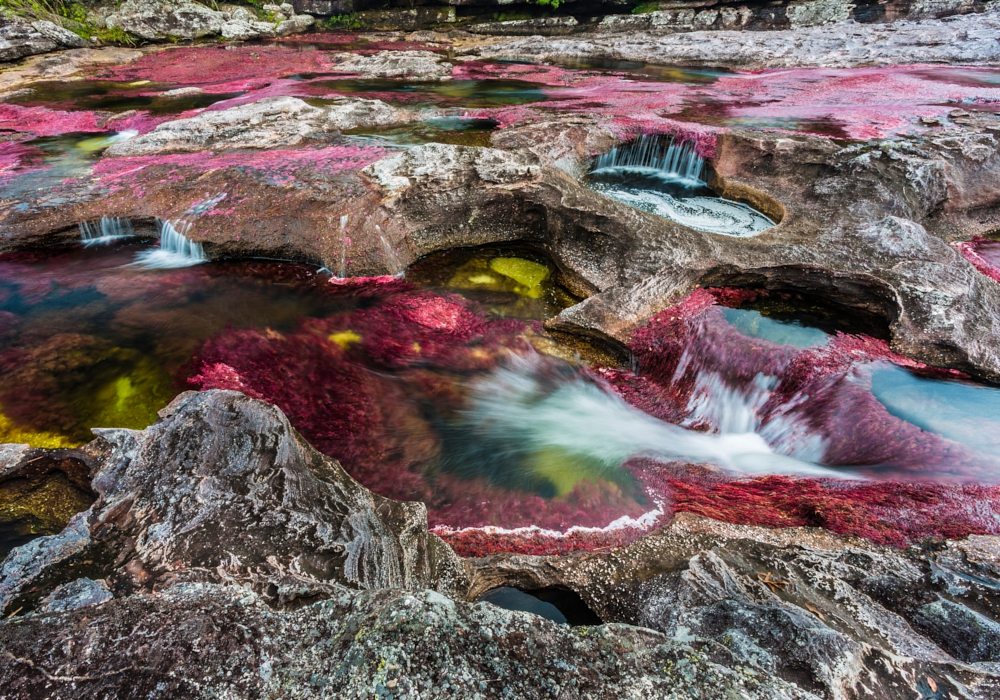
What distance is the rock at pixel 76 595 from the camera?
230 centimetres

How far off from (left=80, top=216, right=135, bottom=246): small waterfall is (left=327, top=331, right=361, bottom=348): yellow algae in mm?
4240

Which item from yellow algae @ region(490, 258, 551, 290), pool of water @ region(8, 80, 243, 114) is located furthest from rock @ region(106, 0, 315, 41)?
yellow algae @ region(490, 258, 551, 290)

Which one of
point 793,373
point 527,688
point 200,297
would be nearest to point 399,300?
point 200,297

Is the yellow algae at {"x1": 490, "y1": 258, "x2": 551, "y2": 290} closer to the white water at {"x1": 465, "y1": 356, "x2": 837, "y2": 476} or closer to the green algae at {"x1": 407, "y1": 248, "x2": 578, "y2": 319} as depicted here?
the green algae at {"x1": 407, "y1": 248, "x2": 578, "y2": 319}

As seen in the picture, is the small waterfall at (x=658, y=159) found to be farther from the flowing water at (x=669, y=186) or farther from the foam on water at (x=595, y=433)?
the foam on water at (x=595, y=433)

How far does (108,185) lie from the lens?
7852mm

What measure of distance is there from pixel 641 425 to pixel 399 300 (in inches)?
141

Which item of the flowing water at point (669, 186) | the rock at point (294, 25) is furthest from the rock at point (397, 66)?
the rock at point (294, 25)

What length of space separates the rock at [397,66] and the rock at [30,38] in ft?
39.3


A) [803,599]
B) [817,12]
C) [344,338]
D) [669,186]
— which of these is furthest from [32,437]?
[817,12]

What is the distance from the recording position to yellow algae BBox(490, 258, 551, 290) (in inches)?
284

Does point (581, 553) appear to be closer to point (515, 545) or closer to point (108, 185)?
point (515, 545)

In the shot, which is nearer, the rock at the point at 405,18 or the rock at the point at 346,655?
the rock at the point at 346,655

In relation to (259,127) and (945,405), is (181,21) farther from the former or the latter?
(945,405)
